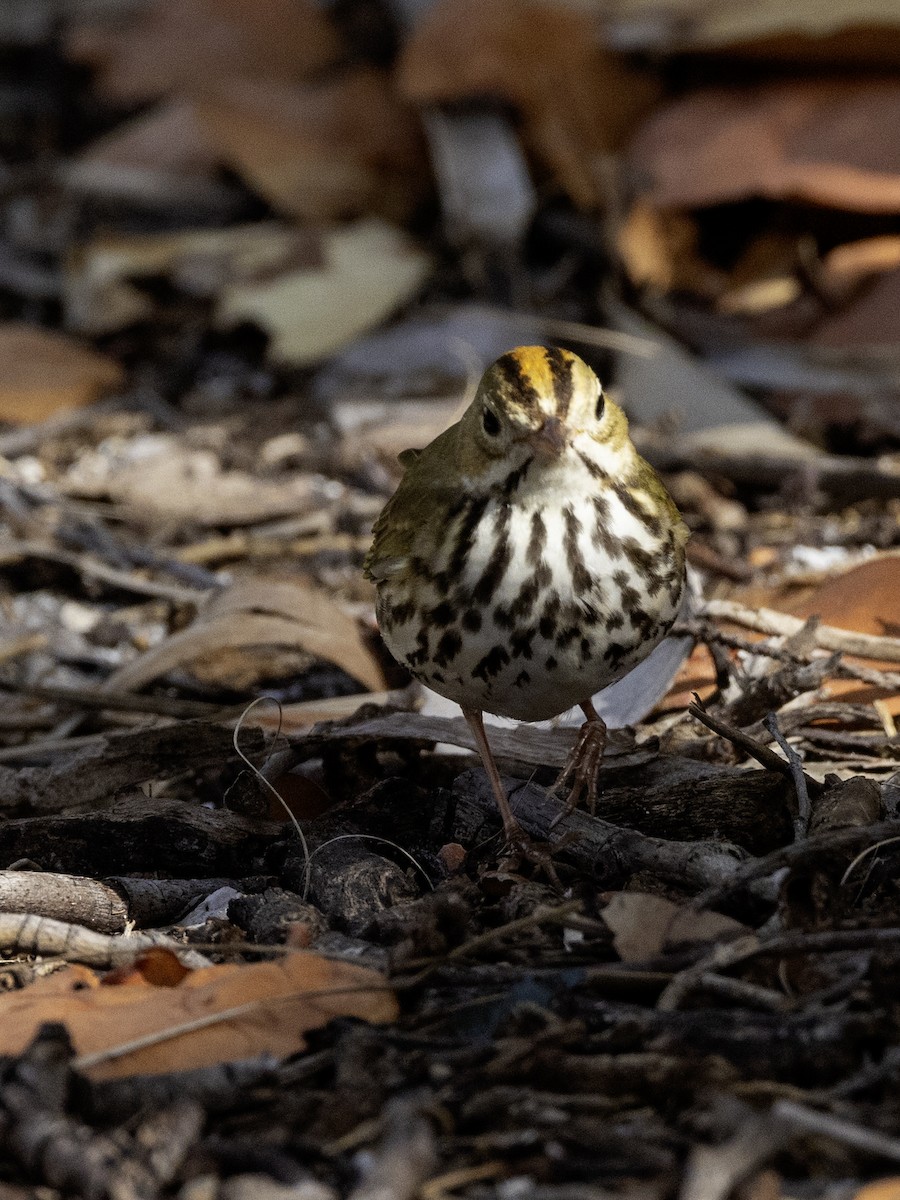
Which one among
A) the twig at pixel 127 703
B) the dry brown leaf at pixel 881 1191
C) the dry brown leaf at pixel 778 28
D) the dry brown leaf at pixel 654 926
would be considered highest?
the dry brown leaf at pixel 778 28

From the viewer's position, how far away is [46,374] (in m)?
6.70

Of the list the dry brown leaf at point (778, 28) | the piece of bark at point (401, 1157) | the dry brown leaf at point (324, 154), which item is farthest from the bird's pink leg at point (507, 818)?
the dry brown leaf at point (324, 154)

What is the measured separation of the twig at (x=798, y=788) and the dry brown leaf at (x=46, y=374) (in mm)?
4106

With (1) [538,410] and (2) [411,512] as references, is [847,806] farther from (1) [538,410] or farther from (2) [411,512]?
(2) [411,512]

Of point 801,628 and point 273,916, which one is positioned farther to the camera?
point 801,628

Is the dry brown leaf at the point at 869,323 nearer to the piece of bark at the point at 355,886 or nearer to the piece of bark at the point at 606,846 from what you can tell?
the piece of bark at the point at 606,846

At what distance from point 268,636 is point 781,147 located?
334 centimetres

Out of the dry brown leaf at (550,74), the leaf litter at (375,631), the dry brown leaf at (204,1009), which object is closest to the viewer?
the leaf litter at (375,631)

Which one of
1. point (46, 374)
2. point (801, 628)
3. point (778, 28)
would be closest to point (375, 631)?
point (801, 628)

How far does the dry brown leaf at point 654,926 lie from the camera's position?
2666 mm

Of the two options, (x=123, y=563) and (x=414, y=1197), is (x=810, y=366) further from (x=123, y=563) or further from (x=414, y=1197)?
(x=414, y=1197)

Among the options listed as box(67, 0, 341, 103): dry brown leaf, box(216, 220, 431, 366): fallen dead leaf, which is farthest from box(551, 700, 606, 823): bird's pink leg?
box(67, 0, 341, 103): dry brown leaf

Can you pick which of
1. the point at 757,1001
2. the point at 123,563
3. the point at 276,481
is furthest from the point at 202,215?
the point at 757,1001

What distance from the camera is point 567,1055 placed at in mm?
2404
